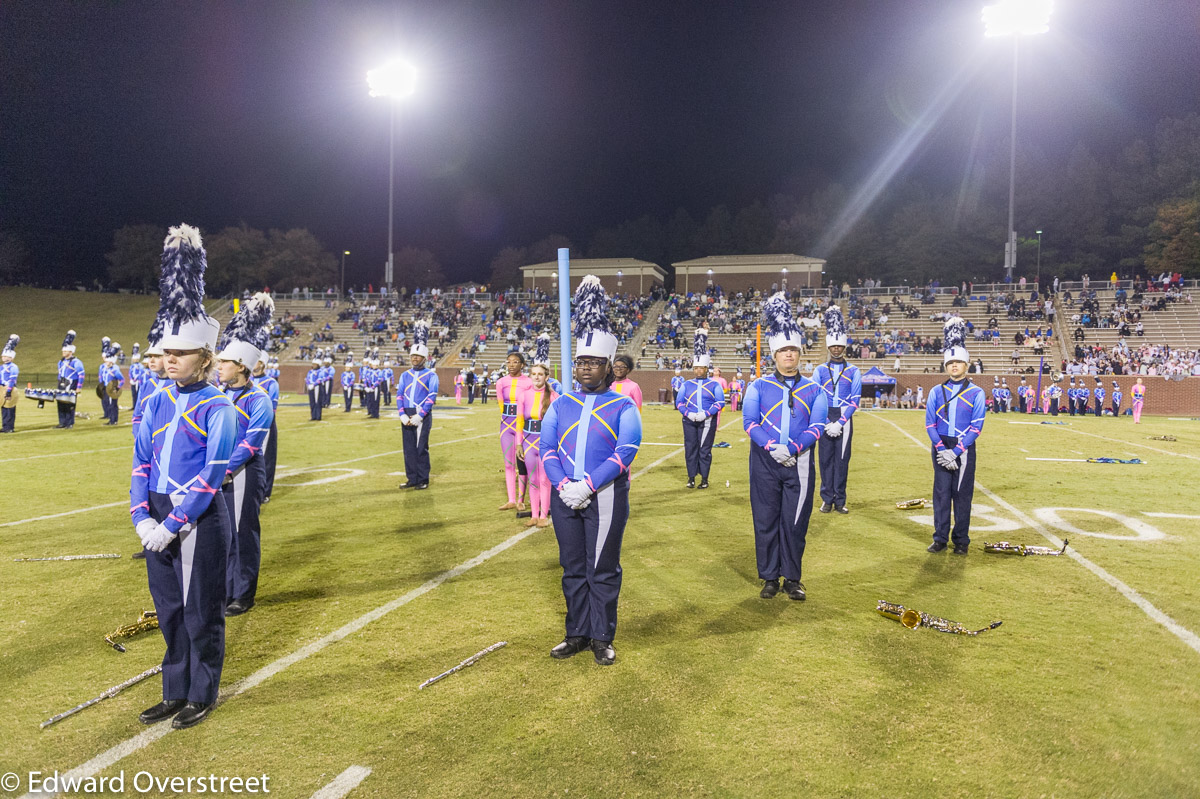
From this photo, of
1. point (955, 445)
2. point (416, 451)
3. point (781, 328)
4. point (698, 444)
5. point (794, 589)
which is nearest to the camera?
point (794, 589)

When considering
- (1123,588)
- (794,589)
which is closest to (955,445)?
(1123,588)

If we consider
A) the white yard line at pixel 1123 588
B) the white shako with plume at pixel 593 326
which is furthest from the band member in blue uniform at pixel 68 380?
the white yard line at pixel 1123 588

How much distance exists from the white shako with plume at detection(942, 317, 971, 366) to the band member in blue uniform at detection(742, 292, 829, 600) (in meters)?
2.53

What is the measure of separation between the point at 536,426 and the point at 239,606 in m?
3.67

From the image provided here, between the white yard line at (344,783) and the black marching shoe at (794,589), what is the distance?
3.65m

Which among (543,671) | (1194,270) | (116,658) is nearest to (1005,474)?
(543,671)

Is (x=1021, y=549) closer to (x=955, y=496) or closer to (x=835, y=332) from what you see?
(x=955, y=496)

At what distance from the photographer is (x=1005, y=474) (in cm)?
1259

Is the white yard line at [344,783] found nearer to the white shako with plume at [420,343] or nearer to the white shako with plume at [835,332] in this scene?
the white shako with plume at [835,332]

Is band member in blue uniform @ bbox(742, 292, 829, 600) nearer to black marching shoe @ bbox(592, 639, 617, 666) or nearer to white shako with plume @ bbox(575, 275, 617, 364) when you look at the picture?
white shako with plume @ bbox(575, 275, 617, 364)

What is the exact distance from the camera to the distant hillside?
1868 inches

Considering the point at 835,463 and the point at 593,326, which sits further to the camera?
the point at 835,463

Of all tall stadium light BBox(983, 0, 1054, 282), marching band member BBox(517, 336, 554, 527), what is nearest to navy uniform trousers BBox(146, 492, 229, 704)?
marching band member BBox(517, 336, 554, 527)

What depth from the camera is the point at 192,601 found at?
3.56 metres
